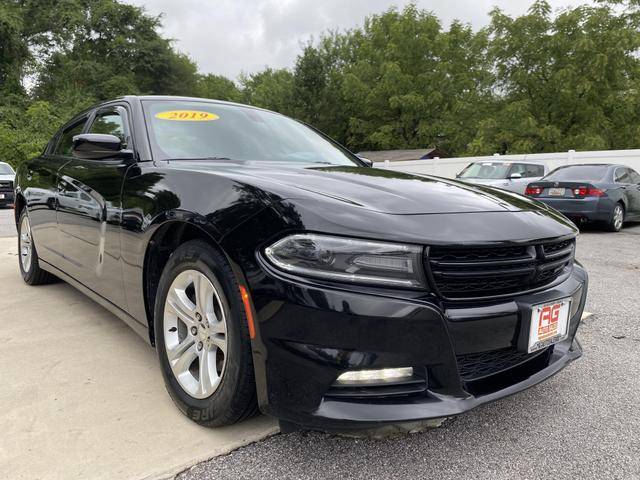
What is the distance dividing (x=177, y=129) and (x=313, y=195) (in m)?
1.31

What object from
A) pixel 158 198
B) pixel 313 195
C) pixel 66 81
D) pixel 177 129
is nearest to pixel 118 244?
pixel 158 198

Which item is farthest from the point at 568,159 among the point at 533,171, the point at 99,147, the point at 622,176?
the point at 99,147

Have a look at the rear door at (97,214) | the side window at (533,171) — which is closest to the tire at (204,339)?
the rear door at (97,214)

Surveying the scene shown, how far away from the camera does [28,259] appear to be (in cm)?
436

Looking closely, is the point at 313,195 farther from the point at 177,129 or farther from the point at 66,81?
the point at 66,81

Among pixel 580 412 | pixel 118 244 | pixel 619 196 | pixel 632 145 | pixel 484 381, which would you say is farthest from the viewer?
pixel 632 145

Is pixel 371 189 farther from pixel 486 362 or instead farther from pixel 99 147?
pixel 99 147

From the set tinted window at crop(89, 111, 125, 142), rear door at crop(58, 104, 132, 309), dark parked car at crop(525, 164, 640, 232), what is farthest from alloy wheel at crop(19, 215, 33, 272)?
dark parked car at crop(525, 164, 640, 232)

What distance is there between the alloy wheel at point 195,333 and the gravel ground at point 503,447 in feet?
1.08

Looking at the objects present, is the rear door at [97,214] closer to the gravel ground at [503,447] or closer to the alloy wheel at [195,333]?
the alloy wheel at [195,333]

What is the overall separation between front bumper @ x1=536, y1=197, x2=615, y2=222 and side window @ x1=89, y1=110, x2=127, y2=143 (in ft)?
26.1

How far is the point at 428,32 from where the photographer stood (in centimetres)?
4006

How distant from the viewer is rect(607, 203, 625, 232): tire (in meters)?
9.00

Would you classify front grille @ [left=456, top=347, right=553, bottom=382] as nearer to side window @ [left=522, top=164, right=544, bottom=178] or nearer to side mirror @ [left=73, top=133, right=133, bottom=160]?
side mirror @ [left=73, top=133, right=133, bottom=160]
